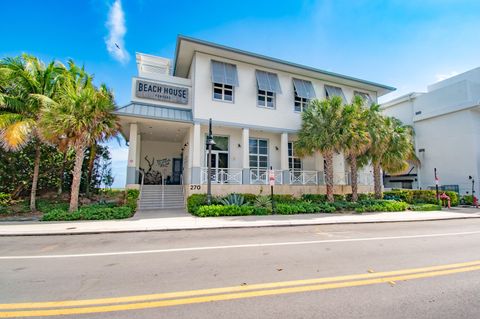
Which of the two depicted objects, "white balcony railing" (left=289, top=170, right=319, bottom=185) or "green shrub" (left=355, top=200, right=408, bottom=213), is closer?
"green shrub" (left=355, top=200, right=408, bottom=213)

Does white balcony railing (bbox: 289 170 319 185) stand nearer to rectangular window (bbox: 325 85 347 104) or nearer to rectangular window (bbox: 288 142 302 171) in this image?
rectangular window (bbox: 288 142 302 171)

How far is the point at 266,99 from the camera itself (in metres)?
17.1

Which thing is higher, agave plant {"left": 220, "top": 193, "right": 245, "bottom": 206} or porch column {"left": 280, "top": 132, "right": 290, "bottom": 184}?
porch column {"left": 280, "top": 132, "right": 290, "bottom": 184}

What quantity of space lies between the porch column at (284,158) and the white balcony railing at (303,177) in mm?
604

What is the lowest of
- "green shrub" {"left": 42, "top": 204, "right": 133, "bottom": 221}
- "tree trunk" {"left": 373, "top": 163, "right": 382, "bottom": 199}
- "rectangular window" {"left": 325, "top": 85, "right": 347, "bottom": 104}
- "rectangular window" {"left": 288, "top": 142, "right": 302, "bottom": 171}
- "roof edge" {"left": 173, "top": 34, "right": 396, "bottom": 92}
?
"green shrub" {"left": 42, "top": 204, "right": 133, "bottom": 221}

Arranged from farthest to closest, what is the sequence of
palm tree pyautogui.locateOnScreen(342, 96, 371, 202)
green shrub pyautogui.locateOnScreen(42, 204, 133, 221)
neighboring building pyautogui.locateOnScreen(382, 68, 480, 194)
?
neighboring building pyautogui.locateOnScreen(382, 68, 480, 194) → palm tree pyautogui.locateOnScreen(342, 96, 371, 202) → green shrub pyautogui.locateOnScreen(42, 204, 133, 221)

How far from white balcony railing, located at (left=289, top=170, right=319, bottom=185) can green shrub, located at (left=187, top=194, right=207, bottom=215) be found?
6.84 meters

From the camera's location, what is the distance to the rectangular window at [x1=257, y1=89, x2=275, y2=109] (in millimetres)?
17013

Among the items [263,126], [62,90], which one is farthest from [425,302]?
[62,90]

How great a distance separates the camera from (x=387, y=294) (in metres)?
3.61

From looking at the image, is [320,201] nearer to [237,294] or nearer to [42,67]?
[237,294]

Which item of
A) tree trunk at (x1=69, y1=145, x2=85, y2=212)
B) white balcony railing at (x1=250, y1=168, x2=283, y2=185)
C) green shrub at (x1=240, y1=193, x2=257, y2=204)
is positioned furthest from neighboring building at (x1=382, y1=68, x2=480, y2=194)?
tree trunk at (x1=69, y1=145, x2=85, y2=212)

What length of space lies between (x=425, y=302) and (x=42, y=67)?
17.6m

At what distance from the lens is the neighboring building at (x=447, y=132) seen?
21.0 meters
